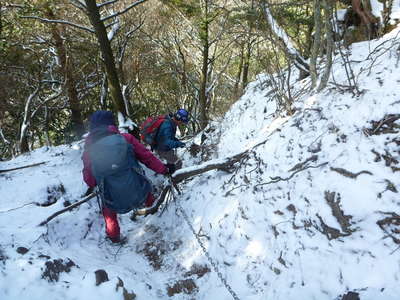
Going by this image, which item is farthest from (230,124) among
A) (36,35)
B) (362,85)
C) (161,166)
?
(36,35)

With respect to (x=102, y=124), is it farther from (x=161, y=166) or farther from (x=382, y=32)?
(x=382, y=32)

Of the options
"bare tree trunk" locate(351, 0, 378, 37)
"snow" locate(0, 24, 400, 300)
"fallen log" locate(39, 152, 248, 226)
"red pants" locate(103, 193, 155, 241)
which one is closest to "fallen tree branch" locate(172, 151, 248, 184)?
"fallen log" locate(39, 152, 248, 226)

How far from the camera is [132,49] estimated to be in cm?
1445

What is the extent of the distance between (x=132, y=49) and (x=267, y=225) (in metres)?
12.8

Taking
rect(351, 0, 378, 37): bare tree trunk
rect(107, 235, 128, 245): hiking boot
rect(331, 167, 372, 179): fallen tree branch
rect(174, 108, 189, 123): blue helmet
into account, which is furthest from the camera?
rect(174, 108, 189, 123): blue helmet

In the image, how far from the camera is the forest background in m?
6.74

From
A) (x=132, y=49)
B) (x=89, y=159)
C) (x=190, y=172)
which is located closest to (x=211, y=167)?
(x=190, y=172)

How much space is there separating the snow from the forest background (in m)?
1.47

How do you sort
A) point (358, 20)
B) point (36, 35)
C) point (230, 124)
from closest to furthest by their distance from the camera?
point (358, 20), point (230, 124), point (36, 35)

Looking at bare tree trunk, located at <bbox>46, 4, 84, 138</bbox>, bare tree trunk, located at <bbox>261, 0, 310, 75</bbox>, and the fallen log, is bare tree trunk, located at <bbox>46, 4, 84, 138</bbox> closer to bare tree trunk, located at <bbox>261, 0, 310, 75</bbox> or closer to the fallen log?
the fallen log

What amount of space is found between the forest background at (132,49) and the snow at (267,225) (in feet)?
4.82

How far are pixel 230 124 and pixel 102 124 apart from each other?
3802mm

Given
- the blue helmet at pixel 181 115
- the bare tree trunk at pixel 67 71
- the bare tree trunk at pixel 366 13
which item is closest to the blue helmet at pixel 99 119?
the blue helmet at pixel 181 115

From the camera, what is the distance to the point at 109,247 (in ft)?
15.0
